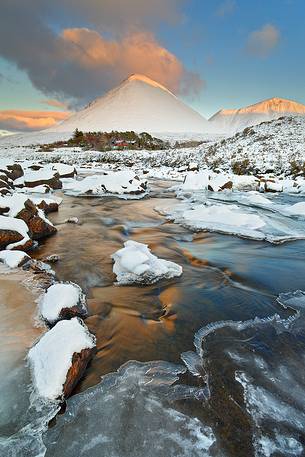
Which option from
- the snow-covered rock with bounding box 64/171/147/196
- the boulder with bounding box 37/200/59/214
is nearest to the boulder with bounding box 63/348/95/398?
the boulder with bounding box 37/200/59/214

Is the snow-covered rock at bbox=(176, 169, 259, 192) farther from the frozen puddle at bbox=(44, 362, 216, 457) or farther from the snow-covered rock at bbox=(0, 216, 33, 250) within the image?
the frozen puddle at bbox=(44, 362, 216, 457)

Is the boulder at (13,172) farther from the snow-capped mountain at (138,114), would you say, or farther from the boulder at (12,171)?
the snow-capped mountain at (138,114)

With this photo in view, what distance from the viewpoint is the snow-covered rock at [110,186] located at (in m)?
14.3

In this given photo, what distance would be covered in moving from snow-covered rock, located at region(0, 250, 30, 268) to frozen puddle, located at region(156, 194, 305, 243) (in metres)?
4.49

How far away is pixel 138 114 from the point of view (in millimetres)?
127000

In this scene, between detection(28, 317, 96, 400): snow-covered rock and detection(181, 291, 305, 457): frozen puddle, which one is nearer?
detection(181, 291, 305, 457): frozen puddle

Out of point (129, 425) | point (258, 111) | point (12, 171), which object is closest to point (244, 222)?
point (129, 425)

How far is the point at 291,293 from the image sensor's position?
4.41m

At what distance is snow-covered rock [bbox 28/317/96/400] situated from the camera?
2393 millimetres

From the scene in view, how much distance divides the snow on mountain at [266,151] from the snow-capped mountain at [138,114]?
261ft

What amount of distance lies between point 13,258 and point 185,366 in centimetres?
345

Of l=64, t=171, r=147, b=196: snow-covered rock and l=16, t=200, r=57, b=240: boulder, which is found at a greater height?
l=16, t=200, r=57, b=240: boulder

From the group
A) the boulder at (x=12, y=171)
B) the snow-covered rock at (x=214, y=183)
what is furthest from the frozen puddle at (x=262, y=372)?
the boulder at (x=12, y=171)

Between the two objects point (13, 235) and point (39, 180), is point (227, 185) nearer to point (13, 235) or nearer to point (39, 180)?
point (39, 180)
